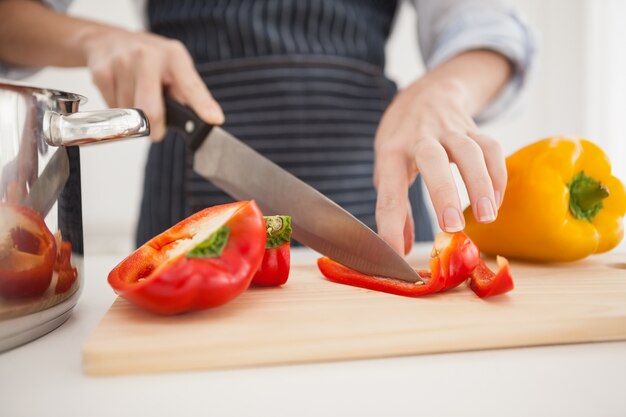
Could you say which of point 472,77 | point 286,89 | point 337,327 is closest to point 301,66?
point 286,89

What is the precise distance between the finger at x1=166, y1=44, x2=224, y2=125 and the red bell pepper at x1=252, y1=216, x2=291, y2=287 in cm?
31

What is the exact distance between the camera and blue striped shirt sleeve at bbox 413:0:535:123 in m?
1.28

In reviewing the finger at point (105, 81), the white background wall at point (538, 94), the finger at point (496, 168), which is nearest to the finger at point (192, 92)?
the finger at point (105, 81)

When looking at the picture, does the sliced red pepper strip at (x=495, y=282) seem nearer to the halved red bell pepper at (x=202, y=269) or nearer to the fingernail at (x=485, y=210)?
the fingernail at (x=485, y=210)

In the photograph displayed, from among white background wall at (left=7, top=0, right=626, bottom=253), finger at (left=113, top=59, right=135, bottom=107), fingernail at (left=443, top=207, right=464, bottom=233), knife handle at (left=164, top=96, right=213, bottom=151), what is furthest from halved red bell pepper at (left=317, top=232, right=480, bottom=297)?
white background wall at (left=7, top=0, right=626, bottom=253)

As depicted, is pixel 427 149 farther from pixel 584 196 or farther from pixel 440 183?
pixel 584 196

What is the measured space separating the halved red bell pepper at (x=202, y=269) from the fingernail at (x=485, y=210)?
34 centimetres

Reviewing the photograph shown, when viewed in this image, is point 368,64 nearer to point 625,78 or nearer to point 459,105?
point 459,105

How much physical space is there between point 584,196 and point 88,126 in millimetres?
879

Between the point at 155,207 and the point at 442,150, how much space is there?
87 cm

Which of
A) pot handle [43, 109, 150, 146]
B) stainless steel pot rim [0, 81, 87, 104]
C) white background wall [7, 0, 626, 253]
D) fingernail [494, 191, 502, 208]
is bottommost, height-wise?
white background wall [7, 0, 626, 253]

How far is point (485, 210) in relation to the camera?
0.82 meters

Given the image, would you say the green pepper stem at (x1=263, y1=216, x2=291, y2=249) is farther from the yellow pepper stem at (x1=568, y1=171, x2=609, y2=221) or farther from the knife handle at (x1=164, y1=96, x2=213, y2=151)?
the yellow pepper stem at (x1=568, y1=171, x2=609, y2=221)

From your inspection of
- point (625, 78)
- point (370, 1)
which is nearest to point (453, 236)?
point (370, 1)
